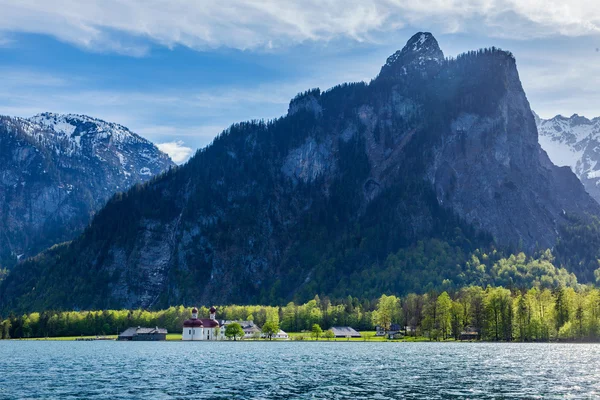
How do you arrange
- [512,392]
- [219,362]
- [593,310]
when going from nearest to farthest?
[512,392]
[219,362]
[593,310]

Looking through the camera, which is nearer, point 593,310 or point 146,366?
point 146,366

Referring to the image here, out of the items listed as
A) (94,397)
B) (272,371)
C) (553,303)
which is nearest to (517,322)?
(553,303)

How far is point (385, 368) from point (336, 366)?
339 inches

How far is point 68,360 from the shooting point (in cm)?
12888

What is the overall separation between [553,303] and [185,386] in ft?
474

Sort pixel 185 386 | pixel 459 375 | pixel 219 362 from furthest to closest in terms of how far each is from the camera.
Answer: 1. pixel 219 362
2. pixel 459 375
3. pixel 185 386

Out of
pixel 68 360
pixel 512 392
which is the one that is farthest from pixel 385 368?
pixel 68 360

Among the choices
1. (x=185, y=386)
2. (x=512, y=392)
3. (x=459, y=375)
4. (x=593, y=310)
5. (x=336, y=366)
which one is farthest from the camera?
(x=593, y=310)

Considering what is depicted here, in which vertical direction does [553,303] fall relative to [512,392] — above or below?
above

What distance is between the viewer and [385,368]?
4119 inches

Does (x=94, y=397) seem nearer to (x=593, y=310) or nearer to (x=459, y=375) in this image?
(x=459, y=375)

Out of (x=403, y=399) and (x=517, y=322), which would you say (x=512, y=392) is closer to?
(x=403, y=399)

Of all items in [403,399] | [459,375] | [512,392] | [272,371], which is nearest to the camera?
[403,399]

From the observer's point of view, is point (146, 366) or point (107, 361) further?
point (107, 361)
